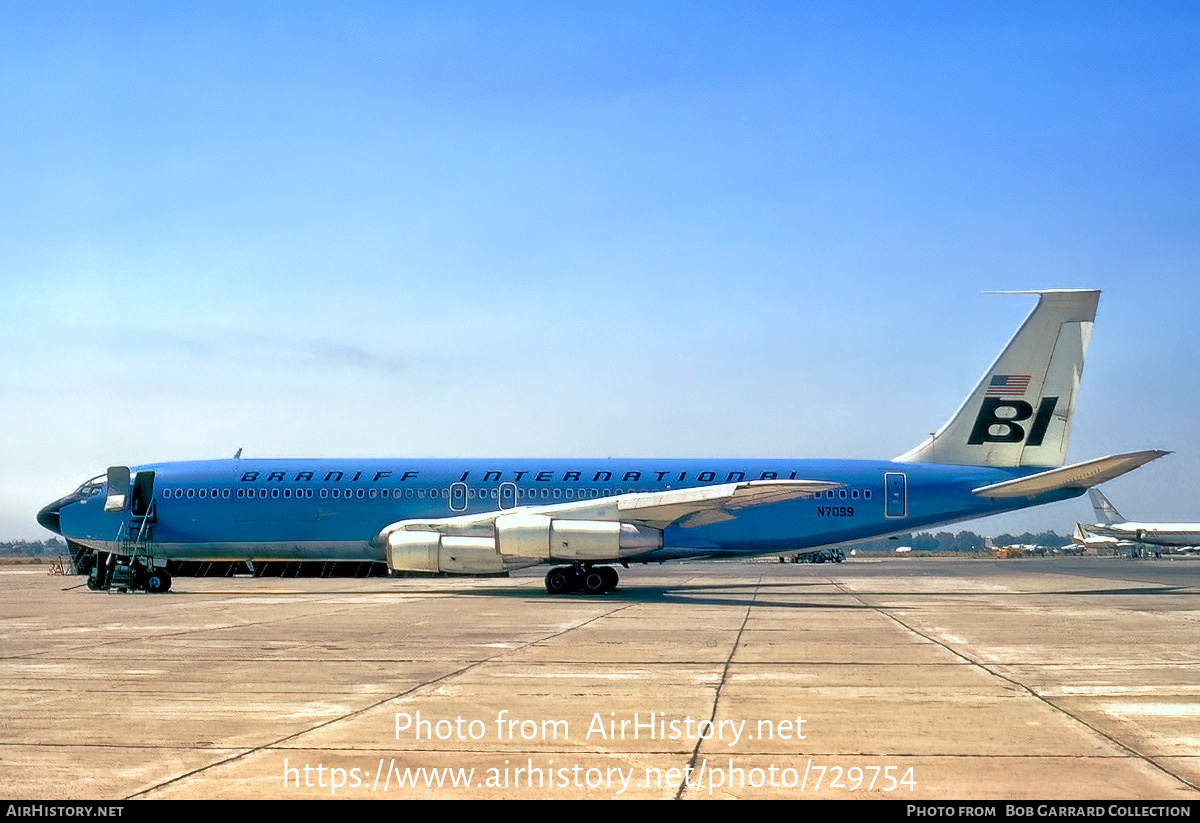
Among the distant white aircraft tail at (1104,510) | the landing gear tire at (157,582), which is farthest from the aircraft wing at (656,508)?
the distant white aircraft tail at (1104,510)

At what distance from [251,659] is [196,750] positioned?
5.16 m

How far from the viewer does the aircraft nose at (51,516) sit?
2872 cm

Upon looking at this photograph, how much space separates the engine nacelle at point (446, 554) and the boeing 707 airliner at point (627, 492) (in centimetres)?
86

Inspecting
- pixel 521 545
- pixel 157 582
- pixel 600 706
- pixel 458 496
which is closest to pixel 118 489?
pixel 157 582

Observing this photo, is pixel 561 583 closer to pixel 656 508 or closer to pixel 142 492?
pixel 656 508

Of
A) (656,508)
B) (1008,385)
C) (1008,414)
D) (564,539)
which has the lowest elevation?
(564,539)

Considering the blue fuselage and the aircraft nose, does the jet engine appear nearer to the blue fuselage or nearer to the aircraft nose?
the blue fuselage

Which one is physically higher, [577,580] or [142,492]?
[142,492]

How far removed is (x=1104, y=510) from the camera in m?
84.0

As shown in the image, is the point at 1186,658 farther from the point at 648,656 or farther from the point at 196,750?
the point at 196,750

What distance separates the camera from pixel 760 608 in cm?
2041

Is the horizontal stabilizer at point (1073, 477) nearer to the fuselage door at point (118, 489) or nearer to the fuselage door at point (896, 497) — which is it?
the fuselage door at point (896, 497)

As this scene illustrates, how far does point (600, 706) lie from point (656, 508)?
15.3 m

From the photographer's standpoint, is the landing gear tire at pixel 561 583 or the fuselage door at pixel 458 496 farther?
the fuselage door at pixel 458 496
